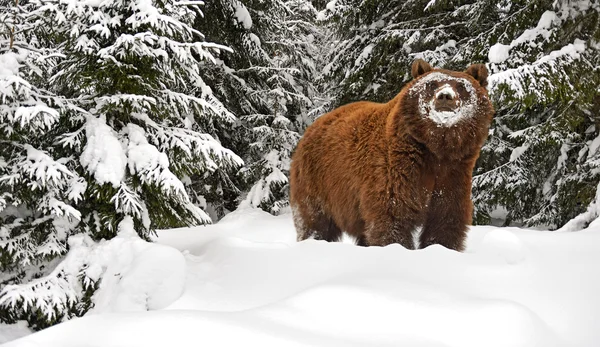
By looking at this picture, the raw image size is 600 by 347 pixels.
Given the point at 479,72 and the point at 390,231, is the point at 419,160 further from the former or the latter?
the point at 479,72

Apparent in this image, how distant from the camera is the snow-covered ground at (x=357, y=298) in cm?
223

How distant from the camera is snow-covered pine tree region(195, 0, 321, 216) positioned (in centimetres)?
1141

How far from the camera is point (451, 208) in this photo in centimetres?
433

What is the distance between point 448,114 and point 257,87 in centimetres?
901

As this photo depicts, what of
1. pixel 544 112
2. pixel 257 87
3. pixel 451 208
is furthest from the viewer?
pixel 257 87

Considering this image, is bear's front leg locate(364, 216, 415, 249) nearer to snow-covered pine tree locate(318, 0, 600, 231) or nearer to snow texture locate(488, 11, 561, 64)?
snow-covered pine tree locate(318, 0, 600, 231)

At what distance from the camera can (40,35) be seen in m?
5.33

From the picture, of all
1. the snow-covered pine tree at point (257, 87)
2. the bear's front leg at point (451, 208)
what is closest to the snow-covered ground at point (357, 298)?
the bear's front leg at point (451, 208)

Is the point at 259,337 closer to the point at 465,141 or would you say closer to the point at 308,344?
the point at 308,344

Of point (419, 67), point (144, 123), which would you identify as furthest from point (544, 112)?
point (144, 123)

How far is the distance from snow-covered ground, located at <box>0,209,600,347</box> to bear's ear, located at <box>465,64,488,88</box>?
130 cm

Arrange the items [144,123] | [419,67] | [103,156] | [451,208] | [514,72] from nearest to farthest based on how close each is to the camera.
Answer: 1. [451,208]
2. [419,67]
3. [103,156]
4. [144,123]
5. [514,72]

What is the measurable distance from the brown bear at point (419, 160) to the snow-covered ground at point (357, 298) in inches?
23.4

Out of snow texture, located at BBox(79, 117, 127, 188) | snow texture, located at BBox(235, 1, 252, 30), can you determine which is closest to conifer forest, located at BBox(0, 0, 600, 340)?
snow texture, located at BBox(79, 117, 127, 188)
